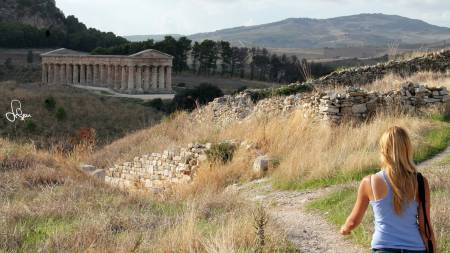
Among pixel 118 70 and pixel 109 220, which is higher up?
pixel 109 220

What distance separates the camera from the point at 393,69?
58.9 ft

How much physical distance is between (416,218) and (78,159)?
11.0m

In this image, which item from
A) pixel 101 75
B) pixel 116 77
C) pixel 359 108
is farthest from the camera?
pixel 101 75

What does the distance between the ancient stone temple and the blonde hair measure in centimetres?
6252

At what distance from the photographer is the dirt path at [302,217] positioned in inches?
229

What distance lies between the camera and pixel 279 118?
515 inches

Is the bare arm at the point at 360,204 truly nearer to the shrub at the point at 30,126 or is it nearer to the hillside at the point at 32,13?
the shrub at the point at 30,126

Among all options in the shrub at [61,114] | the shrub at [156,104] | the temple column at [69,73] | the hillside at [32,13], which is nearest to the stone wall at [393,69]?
the shrub at [61,114]

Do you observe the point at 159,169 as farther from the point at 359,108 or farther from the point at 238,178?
the point at 359,108

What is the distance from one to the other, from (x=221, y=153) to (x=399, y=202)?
7.71 metres

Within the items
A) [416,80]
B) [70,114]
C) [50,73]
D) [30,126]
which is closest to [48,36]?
[50,73]

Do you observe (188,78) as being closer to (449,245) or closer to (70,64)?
(70,64)

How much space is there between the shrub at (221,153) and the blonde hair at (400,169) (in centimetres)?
748

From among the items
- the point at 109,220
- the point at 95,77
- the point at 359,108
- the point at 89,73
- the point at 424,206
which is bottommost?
the point at 95,77
